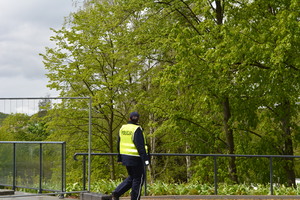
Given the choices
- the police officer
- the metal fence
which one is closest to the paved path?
the metal fence

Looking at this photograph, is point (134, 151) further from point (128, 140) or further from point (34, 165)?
point (34, 165)

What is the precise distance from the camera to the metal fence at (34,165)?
12.1m

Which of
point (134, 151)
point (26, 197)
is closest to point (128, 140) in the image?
point (134, 151)

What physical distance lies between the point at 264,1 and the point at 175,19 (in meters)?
5.53

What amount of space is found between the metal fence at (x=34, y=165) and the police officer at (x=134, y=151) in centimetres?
203

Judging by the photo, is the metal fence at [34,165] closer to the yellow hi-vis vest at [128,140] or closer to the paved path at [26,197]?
the paved path at [26,197]

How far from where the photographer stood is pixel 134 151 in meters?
10.3

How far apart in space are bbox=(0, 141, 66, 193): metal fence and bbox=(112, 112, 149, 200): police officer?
2.03m

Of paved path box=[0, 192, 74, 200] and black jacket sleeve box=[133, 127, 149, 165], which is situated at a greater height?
black jacket sleeve box=[133, 127, 149, 165]

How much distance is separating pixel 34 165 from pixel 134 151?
324 cm

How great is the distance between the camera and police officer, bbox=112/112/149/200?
10.1 m

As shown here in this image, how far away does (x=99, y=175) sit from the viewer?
3300 cm

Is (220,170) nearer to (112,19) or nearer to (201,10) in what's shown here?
(201,10)

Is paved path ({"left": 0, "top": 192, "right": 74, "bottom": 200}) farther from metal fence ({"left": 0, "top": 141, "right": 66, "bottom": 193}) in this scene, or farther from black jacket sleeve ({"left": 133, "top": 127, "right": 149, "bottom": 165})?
black jacket sleeve ({"left": 133, "top": 127, "right": 149, "bottom": 165})
